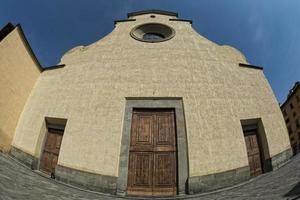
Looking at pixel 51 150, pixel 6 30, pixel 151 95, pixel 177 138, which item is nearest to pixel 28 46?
pixel 6 30

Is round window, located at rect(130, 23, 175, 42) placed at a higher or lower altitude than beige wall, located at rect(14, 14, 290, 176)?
higher

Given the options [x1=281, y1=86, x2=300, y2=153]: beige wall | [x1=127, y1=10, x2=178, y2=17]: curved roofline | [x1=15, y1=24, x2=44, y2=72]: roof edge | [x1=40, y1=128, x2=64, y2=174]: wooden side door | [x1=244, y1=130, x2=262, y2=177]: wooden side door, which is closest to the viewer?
[x1=244, y1=130, x2=262, y2=177]: wooden side door

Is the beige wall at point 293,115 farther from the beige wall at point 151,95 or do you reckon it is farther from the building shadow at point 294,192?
the building shadow at point 294,192

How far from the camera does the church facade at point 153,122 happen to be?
969cm

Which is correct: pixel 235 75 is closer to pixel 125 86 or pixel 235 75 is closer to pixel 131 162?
pixel 125 86

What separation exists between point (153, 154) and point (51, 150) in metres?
4.21

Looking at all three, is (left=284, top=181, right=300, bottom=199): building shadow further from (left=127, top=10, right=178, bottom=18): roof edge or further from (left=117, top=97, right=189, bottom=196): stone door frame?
(left=127, top=10, right=178, bottom=18): roof edge

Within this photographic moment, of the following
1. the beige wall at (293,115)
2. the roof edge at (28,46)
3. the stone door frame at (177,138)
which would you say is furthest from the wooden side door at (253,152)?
the beige wall at (293,115)

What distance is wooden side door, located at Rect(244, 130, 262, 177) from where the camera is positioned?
34.8 ft

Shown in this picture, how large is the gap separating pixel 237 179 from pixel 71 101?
7.19m

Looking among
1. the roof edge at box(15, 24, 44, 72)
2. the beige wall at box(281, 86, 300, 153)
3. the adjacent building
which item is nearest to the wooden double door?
the roof edge at box(15, 24, 44, 72)

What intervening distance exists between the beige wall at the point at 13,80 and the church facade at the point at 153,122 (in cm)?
37

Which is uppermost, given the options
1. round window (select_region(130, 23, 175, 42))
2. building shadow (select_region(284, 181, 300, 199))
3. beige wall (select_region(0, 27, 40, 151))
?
round window (select_region(130, 23, 175, 42))

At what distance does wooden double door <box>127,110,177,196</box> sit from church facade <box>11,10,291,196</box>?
4cm
